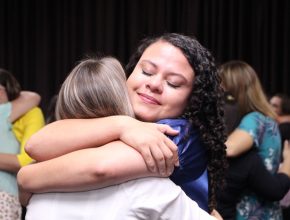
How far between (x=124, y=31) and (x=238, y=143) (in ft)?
9.24

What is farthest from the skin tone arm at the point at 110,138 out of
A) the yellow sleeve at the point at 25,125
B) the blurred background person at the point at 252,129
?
the yellow sleeve at the point at 25,125

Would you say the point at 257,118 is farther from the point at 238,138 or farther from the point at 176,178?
the point at 176,178

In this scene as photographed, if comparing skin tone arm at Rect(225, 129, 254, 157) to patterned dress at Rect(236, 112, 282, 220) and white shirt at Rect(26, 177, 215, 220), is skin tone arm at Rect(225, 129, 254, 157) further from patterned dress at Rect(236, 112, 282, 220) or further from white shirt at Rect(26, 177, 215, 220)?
white shirt at Rect(26, 177, 215, 220)

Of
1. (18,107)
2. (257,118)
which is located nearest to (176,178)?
(257,118)

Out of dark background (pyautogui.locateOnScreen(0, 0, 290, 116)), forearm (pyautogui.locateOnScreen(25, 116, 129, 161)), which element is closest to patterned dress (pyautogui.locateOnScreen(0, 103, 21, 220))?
forearm (pyautogui.locateOnScreen(25, 116, 129, 161))

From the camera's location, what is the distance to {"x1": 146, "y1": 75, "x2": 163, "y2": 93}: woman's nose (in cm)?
108

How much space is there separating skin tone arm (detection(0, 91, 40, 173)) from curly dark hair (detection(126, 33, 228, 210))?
1.26m

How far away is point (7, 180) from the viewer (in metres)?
2.29

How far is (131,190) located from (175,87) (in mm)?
289

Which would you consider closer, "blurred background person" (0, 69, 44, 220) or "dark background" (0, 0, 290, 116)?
"blurred background person" (0, 69, 44, 220)

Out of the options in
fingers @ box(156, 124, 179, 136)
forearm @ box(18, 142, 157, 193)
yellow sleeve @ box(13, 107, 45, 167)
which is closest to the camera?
forearm @ box(18, 142, 157, 193)

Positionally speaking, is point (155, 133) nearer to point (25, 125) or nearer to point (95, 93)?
point (95, 93)

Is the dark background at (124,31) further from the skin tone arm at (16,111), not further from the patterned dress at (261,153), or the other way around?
the patterned dress at (261,153)

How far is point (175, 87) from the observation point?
1.10 m
